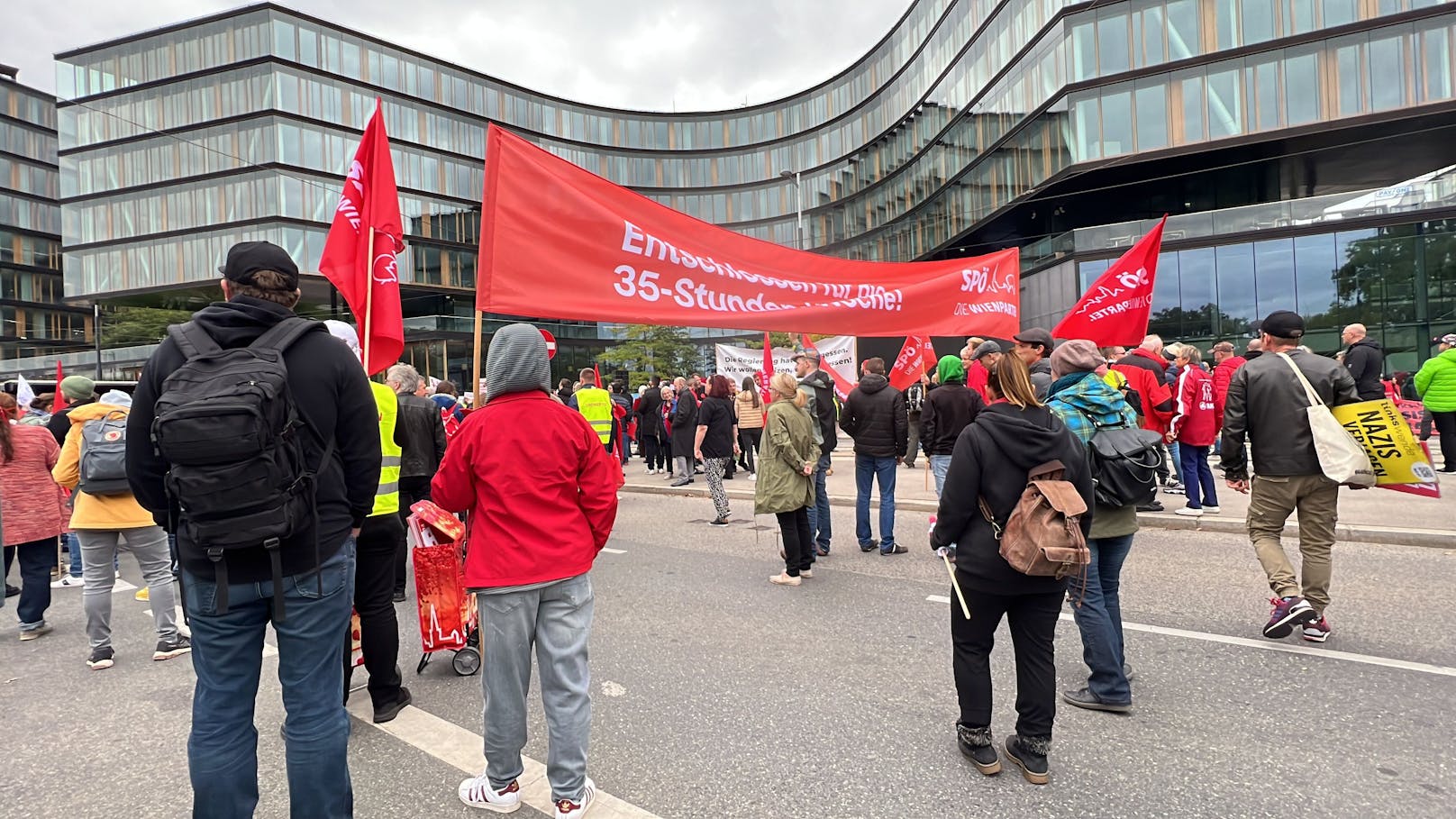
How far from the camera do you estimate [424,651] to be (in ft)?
14.4

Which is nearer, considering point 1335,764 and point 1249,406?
point 1335,764

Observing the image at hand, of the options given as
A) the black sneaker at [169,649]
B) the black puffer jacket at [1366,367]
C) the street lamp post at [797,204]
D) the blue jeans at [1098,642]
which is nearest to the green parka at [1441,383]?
the black puffer jacket at [1366,367]

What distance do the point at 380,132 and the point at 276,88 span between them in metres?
46.6

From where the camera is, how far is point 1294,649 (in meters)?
4.43

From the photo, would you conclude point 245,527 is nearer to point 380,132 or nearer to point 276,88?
point 380,132

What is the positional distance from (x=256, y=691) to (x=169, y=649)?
3307 mm

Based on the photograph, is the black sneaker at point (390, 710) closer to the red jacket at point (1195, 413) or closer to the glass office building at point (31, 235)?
the red jacket at point (1195, 413)

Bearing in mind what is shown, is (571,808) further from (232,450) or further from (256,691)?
(232,450)

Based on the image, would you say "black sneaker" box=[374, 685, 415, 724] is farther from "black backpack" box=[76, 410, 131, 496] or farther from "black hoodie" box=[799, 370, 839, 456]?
"black hoodie" box=[799, 370, 839, 456]

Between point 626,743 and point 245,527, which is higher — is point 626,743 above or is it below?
below

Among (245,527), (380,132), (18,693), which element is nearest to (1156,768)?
(245,527)

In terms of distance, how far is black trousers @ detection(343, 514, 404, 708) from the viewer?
3.72 meters

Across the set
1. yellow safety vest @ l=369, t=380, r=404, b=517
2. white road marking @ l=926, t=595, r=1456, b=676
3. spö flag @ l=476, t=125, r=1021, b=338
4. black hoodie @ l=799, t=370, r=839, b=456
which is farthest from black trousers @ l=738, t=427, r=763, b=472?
yellow safety vest @ l=369, t=380, r=404, b=517

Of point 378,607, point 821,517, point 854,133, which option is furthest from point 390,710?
point 854,133
